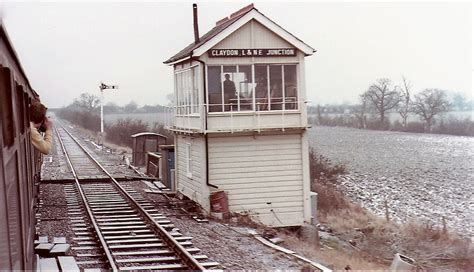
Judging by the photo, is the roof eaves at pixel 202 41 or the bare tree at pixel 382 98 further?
the bare tree at pixel 382 98

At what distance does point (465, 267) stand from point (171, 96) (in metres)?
10.2

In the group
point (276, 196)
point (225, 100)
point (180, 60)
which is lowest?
point (276, 196)

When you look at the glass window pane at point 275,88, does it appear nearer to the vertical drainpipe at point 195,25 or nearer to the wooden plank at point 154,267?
the vertical drainpipe at point 195,25

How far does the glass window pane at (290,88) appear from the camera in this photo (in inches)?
620

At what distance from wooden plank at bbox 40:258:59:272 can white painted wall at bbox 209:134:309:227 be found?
6.99m

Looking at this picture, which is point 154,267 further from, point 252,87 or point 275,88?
point 275,88

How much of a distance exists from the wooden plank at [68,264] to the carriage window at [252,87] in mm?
7030

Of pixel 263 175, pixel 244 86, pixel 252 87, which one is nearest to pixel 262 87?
pixel 252 87

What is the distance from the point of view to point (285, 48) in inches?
610

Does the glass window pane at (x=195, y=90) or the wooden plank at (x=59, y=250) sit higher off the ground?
the glass window pane at (x=195, y=90)

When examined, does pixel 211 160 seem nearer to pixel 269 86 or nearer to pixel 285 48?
pixel 269 86

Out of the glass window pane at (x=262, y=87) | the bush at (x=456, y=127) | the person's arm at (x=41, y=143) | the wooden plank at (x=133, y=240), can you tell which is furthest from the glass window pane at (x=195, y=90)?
the bush at (x=456, y=127)

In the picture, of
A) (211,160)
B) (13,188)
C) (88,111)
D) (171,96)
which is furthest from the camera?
(88,111)

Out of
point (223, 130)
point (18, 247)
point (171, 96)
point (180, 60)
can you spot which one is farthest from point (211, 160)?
point (18, 247)
